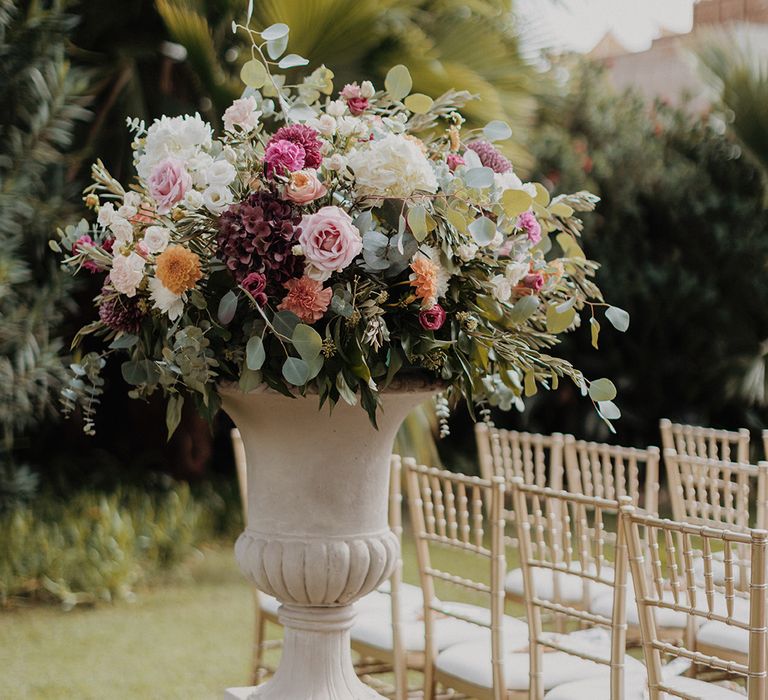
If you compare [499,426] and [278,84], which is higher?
[278,84]

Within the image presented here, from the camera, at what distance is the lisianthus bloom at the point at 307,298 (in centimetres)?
186

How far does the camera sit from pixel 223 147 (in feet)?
6.79

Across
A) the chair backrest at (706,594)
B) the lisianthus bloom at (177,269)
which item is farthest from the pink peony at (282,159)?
the chair backrest at (706,594)

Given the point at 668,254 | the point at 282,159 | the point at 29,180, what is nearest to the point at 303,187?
the point at 282,159

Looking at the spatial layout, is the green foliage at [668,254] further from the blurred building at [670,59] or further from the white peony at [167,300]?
the white peony at [167,300]

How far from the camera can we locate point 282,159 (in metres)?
1.87

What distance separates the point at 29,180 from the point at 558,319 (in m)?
3.89

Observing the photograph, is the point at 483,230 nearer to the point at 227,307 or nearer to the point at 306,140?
the point at 306,140

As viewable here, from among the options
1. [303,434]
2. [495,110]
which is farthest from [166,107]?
[303,434]

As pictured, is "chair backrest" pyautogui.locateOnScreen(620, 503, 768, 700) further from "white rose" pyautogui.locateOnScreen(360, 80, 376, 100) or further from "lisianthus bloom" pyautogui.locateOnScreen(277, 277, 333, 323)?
"white rose" pyautogui.locateOnScreen(360, 80, 376, 100)

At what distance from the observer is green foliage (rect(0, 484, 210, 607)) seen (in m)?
5.18

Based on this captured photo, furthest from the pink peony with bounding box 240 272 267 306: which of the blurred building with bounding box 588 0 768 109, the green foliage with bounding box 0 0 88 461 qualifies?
the blurred building with bounding box 588 0 768 109

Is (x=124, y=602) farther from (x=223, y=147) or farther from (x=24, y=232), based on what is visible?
(x=223, y=147)

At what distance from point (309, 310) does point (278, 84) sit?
0.49m
